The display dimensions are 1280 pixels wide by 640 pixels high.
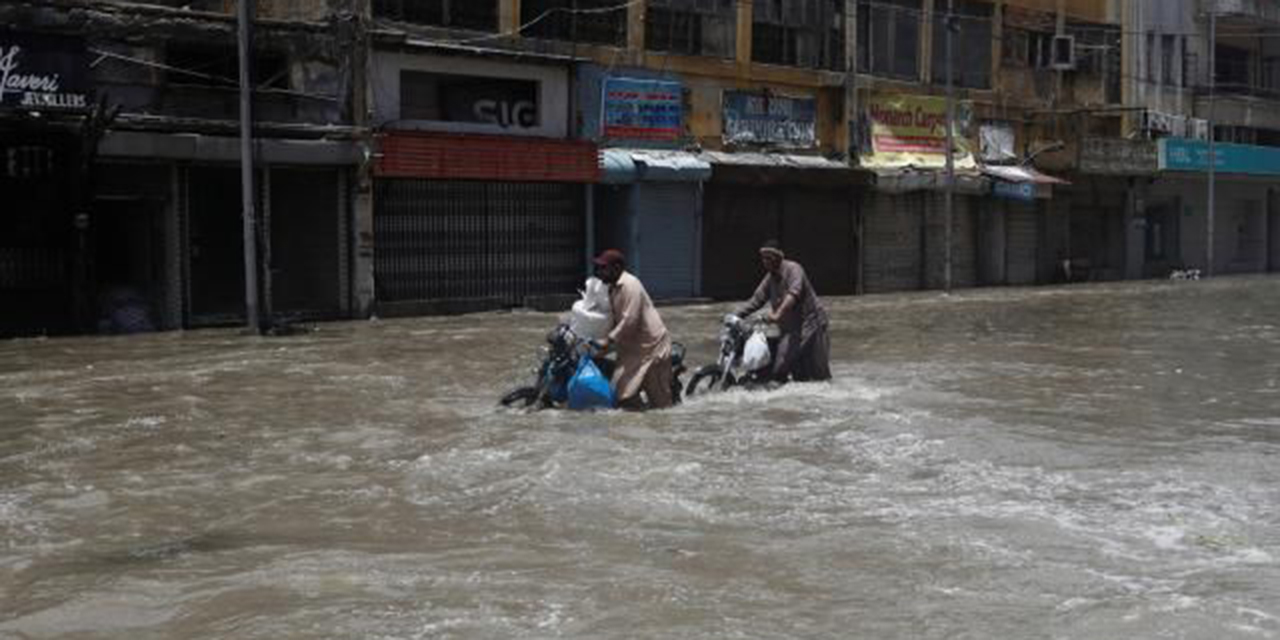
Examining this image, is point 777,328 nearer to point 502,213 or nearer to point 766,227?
point 502,213

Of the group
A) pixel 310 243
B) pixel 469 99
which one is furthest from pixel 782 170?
pixel 310 243

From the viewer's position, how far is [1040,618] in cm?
574

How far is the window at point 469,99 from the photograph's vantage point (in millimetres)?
23797

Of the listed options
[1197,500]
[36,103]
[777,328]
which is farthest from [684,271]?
[1197,500]

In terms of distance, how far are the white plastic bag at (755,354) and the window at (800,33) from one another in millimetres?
18079

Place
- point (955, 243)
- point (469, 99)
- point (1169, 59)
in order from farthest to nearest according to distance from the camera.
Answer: point (1169, 59) → point (955, 243) → point (469, 99)

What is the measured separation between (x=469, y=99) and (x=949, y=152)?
42.2 ft

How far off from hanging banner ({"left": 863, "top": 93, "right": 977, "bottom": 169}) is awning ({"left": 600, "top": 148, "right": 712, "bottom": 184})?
20.8 feet

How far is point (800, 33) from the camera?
30734 millimetres

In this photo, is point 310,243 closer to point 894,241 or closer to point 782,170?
point 782,170

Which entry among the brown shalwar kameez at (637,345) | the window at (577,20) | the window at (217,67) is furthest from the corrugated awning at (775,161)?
the brown shalwar kameez at (637,345)

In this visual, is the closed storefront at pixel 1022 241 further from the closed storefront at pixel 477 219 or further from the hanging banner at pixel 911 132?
the closed storefront at pixel 477 219

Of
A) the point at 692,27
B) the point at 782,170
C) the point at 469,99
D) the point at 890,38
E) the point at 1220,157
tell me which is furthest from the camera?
the point at 1220,157

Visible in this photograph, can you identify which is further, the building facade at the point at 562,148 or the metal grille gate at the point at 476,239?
the metal grille gate at the point at 476,239
